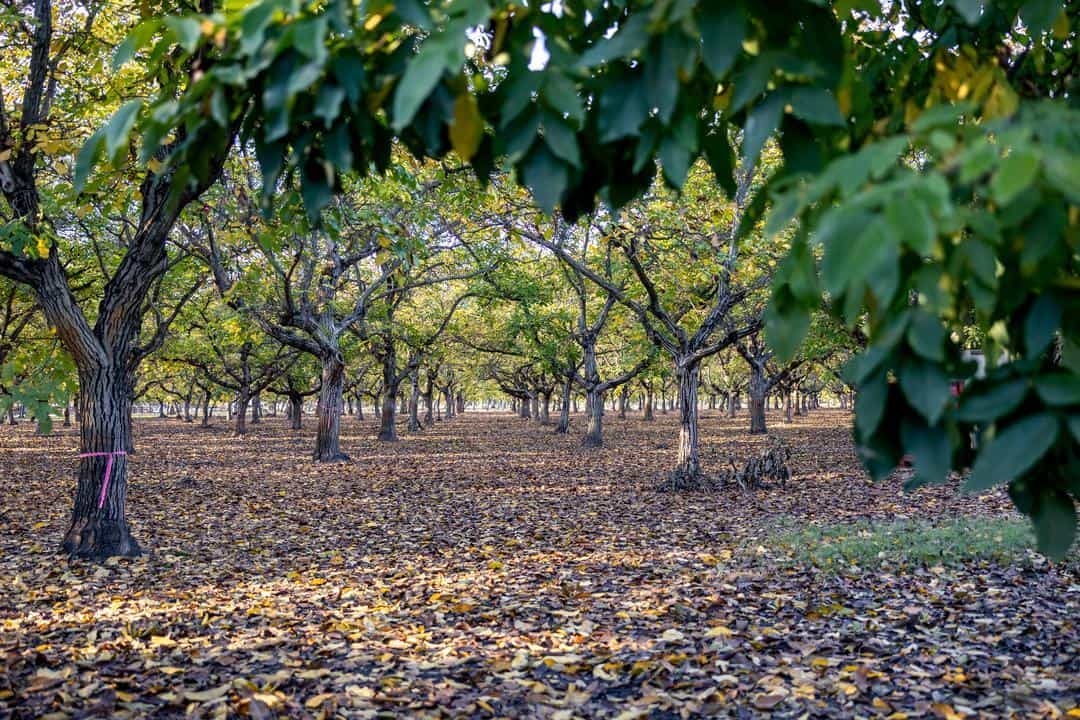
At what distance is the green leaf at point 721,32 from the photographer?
169cm

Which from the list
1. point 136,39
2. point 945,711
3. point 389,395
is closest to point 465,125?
point 136,39

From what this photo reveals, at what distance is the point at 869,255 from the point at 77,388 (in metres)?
9.63

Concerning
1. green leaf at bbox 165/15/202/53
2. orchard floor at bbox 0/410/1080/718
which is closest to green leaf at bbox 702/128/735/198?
green leaf at bbox 165/15/202/53

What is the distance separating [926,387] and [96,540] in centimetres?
917

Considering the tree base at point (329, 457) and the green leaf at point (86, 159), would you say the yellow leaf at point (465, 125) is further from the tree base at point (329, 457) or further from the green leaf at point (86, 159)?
the tree base at point (329, 457)

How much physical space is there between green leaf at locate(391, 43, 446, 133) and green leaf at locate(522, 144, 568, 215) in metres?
0.42

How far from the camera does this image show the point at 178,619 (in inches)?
251

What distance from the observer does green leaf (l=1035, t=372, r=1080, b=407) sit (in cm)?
143

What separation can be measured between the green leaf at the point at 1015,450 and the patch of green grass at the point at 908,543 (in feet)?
22.9

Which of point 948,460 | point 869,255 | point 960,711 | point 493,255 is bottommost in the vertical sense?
point 960,711

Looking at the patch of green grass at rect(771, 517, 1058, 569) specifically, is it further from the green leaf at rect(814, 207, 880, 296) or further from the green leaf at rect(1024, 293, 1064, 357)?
the green leaf at rect(814, 207, 880, 296)

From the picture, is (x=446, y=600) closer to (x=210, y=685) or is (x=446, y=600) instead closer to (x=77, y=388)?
(x=210, y=685)

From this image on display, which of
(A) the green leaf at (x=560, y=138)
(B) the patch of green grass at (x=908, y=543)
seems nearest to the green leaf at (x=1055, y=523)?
(A) the green leaf at (x=560, y=138)

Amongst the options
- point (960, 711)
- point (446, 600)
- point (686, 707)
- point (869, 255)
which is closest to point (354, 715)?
point (686, 707)
